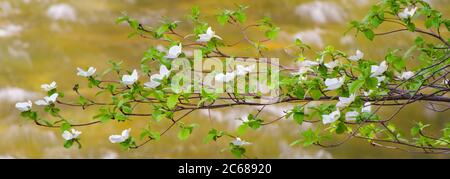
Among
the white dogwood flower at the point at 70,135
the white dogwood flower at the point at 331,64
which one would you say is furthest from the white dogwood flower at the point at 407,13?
the white dogwood flower at the point at 70,135

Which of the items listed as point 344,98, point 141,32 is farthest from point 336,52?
point 141,32

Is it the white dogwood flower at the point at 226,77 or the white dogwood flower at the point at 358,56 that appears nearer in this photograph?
the white dogwood flower at the point at 226,77

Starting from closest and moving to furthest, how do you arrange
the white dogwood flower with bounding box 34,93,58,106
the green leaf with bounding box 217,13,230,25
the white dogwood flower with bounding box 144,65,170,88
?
the white dogwood flower with bounding box 144,65,170,88 < the white dogwood flower with bounding box 34,93,58,106 < the green leaf with bounding box 217,13,230,25

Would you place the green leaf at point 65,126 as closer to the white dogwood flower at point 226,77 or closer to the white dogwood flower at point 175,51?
the white dogwood flower at point 175,51

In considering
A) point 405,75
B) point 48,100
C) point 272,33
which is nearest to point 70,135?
point 48,100

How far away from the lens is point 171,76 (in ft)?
5.44

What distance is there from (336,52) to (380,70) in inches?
22.1

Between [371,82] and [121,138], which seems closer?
[371,82]

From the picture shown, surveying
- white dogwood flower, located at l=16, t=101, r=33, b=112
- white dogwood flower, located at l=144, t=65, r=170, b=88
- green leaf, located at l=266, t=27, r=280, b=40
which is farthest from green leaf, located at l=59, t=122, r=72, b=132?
green leaf, located at l=266, t=27, r=280, b=40

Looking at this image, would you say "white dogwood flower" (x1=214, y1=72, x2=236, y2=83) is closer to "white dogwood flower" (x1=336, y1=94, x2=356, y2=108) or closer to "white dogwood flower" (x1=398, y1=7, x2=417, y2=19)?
"white dogwood flower" (x1=336, y1=94, x2=356, y2=108)

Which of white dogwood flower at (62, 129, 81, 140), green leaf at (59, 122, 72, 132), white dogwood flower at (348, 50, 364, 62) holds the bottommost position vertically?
white dogwood flower at (62, 129, 81, 140)

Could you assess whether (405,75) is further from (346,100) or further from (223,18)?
(223,18)

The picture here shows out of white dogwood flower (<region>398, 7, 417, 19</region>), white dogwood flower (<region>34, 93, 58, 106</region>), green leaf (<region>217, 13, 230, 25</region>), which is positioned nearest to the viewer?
white dogwood flower (<region>398, 7, 417, 19</region>)
